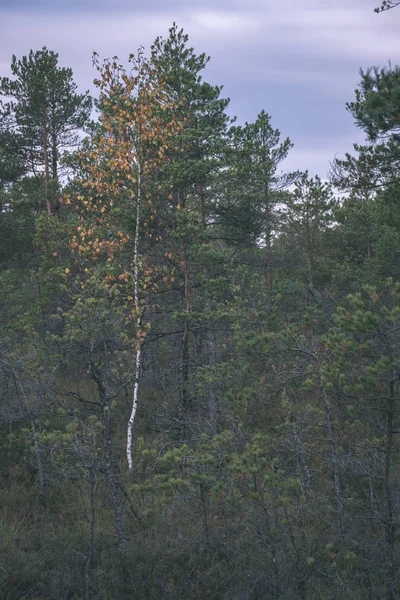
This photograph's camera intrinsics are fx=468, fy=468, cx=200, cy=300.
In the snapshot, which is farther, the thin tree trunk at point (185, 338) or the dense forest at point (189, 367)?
the thin tree trunk at point (185, 338)

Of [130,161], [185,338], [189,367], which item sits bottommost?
[189,367]

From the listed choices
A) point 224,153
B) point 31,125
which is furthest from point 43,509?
point 31,125

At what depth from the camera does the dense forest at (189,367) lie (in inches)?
210

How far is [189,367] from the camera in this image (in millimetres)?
11836

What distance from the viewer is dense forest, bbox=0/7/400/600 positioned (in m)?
5.34

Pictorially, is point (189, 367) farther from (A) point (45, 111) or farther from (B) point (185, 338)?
(A) point (45, 111)

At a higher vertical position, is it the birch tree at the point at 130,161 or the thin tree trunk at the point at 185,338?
the birch tree at the point at 130,161

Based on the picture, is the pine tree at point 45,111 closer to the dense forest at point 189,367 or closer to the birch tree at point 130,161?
the dense forest at point 189,367

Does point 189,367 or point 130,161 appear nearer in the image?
point 130,161

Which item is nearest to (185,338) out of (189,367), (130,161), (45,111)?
(189,367)

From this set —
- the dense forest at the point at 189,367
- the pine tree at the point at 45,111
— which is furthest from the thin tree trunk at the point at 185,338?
the pine tree at the point at 45,111

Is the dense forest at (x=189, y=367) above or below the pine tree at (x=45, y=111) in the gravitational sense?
below

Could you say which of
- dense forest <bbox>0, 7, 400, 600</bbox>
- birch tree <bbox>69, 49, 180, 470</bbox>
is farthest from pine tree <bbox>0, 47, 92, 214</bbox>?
birch tree <bbox>69, 49, 180, 470</bbox>

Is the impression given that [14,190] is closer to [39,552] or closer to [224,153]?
[224,153]
